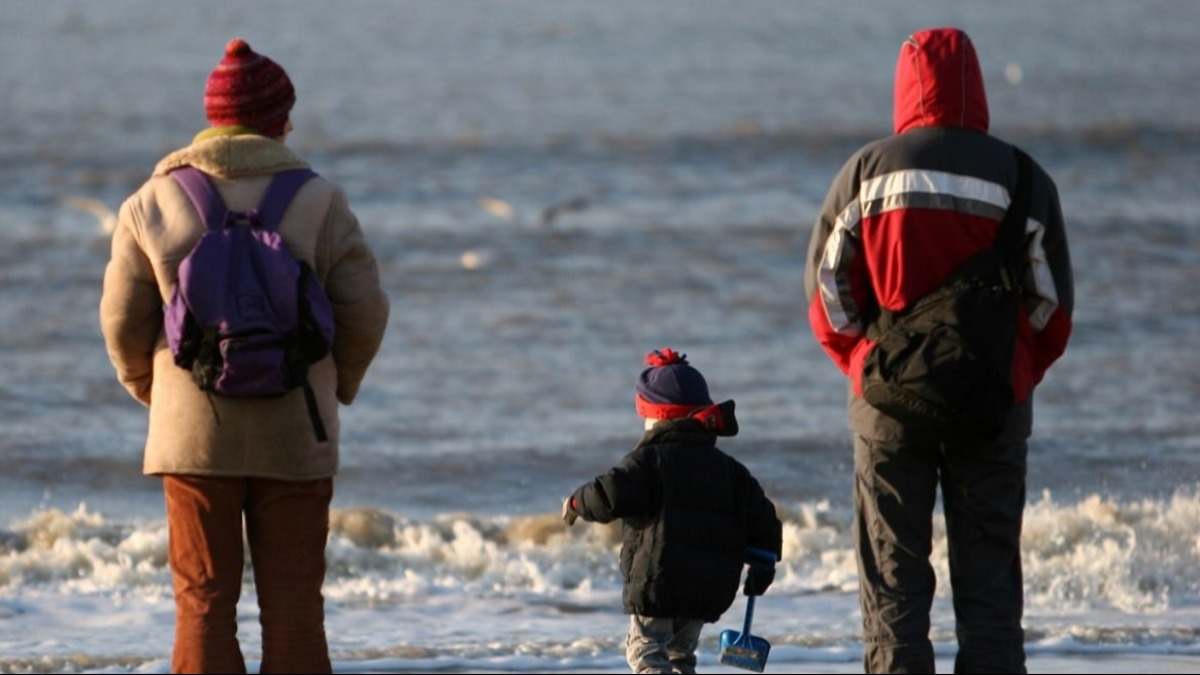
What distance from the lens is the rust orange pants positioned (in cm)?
411

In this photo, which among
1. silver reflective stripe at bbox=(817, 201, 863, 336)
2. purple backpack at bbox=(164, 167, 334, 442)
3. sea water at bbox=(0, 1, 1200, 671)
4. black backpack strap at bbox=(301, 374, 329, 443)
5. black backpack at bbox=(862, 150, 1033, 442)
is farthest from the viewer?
sea water at bbox=(0, 1, 1200, 671)

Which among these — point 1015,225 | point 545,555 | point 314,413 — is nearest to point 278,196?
point 314,413

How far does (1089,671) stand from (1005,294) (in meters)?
2.02

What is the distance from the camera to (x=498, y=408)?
38.5ft

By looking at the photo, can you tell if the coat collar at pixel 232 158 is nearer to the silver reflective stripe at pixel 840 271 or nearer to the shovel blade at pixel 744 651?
the silver reflective stripe at pixel 840 271

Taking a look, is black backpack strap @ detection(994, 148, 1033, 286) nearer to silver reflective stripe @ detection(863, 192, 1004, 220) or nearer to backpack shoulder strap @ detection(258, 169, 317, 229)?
silver reflective stripe @ detection(863, 192, 1004, 220)

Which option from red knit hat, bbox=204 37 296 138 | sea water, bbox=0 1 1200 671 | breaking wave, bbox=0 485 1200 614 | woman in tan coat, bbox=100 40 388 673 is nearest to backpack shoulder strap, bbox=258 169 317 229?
woman in tan coat, bbox=100 40 388 673

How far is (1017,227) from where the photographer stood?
4.38 meters

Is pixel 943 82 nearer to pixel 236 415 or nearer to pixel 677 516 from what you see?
pixel 677 516

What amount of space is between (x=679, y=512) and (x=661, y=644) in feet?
1.08

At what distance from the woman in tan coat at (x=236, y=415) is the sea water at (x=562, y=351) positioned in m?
2.01

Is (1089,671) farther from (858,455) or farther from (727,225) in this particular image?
(727,225)

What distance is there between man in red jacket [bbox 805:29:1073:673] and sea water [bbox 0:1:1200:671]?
1638 mm

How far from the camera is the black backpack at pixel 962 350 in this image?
4312 millimetres
